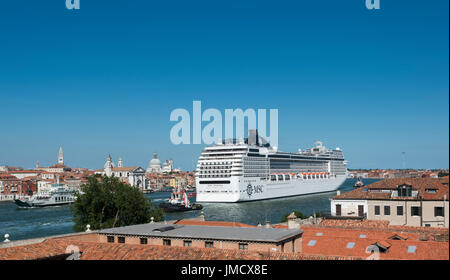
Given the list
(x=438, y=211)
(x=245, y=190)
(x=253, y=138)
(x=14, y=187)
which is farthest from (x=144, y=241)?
(x=14, y=187)

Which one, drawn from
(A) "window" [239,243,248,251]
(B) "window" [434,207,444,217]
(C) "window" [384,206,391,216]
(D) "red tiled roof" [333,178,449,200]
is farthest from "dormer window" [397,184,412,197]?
(A) "window" [239,243,248,251]

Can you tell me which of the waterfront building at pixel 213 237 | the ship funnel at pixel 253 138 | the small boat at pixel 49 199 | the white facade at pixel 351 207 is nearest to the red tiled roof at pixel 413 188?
the white facade at pixel 351 207

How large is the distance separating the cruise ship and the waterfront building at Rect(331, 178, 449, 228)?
44.4 meters

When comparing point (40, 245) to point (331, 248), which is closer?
point (40, 245)

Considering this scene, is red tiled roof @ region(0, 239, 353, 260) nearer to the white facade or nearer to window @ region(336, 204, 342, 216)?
the white facade

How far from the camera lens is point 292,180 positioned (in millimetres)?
82062

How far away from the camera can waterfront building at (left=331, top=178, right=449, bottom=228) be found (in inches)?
772

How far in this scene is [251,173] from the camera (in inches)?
2803

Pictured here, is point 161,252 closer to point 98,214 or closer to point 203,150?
point 98,214

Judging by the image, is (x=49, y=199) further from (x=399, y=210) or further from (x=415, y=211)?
(x=415, y=211)
